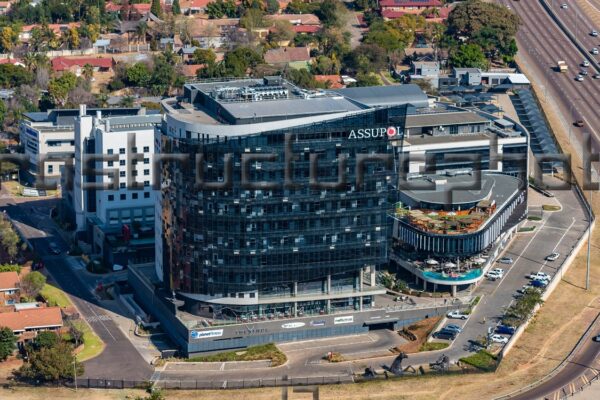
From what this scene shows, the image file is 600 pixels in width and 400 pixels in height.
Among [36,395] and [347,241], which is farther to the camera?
[347,241]

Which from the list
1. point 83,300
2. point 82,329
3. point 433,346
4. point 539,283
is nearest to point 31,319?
point 82,329

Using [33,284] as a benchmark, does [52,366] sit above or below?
below

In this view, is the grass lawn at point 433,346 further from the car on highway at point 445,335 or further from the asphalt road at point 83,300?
the asphalt road at point 83,300

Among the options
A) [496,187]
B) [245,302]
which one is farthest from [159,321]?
[496,187]

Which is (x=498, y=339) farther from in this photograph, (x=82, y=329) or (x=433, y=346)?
(x=82, y=329)

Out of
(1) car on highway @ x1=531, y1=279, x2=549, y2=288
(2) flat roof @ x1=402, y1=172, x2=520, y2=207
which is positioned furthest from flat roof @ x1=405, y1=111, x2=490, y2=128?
(1) car on highway @ x1=531, y1=279, x2=549, y2=288

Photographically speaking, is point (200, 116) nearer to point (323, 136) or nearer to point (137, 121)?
point (323, 136)

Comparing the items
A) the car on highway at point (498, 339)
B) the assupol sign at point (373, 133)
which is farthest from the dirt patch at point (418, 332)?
the assupol sign at point (373, 133)
